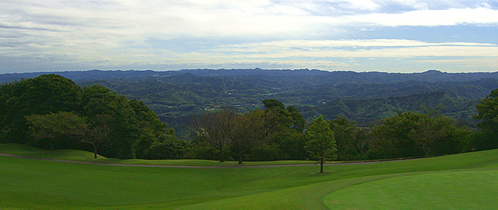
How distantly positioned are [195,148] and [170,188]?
25.1 metres

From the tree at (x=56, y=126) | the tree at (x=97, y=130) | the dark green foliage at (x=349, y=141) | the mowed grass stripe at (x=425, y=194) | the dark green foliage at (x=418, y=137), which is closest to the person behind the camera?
the mowed grass stripe at (x=425, y=194)

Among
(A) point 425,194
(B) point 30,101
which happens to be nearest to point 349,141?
(A) point 425,194

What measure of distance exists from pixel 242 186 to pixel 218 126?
1597 centimetres

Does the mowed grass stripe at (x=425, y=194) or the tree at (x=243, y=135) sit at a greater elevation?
the mowed grass stripe at (x=425, y=194)

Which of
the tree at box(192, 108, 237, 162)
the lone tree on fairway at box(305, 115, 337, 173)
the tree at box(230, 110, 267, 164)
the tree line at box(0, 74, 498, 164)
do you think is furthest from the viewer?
the tree line at box(0, 74, 498, 164)

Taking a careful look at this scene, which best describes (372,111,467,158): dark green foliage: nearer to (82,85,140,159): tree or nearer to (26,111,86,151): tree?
(82,85,140,159): tree

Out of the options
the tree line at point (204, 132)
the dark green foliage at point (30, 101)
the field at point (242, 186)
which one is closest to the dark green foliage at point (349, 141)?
the tree line at point (204, 132)

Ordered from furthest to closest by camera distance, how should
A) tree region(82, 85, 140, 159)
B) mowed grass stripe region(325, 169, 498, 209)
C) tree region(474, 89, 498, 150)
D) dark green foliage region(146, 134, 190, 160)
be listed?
dark green foliage region(146, 134, 190, 160) < tree region(82, 85, 140, 159) < tree region(474, 89, 498, 150) < mowed grass stripe region(325, 169, 498, 209)

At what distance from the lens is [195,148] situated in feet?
174

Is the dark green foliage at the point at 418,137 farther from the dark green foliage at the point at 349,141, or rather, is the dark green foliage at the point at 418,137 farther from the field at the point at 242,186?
the field at the point at 242,186

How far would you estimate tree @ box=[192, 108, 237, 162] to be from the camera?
43844 millimetres

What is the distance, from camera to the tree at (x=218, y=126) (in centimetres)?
4384

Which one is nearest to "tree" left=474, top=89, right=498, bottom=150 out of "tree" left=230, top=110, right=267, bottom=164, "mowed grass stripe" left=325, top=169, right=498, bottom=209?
"mowed grass stripe" left=325, top=169, right=498, bottom=209

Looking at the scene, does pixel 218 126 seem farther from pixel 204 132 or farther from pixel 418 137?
pixel 418 137
